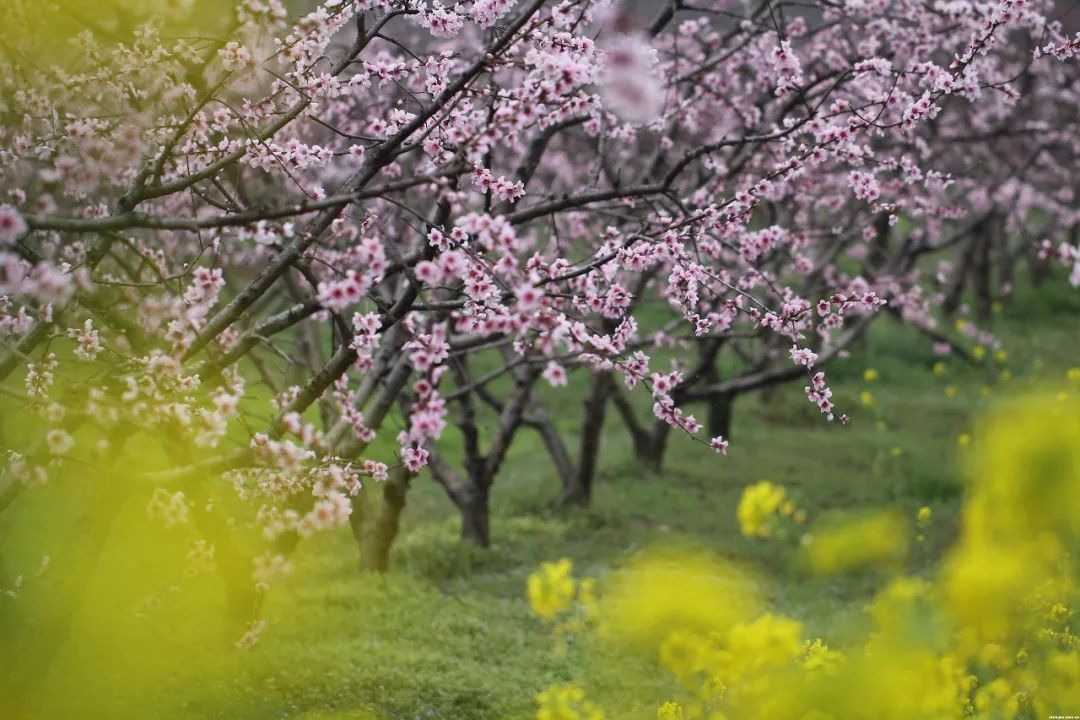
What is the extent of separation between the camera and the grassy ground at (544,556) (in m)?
6.80

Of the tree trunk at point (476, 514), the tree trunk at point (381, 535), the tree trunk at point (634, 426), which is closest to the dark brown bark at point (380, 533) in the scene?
the tree trunk at point (381, 535)

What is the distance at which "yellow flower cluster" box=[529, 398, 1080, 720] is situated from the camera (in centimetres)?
279

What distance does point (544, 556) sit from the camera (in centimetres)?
1150

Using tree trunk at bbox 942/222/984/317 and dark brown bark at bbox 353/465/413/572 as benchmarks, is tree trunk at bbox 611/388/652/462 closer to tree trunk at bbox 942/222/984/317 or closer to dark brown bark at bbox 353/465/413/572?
dark brown bark at bbox 353/465/413/572

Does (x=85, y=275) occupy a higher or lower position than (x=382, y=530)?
higher

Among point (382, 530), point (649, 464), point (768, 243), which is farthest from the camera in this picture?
point (649, 464)

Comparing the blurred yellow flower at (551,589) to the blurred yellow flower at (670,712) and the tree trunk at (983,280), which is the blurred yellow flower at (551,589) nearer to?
the blurred yellow flower at (670,712)

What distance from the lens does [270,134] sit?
553cm

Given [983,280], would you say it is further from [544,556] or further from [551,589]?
[551,589]

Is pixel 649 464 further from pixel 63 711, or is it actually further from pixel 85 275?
pixel 85 275

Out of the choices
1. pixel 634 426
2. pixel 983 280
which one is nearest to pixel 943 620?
pixel 634 426

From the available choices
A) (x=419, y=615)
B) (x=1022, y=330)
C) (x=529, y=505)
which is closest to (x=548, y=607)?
(x=419, y=615)

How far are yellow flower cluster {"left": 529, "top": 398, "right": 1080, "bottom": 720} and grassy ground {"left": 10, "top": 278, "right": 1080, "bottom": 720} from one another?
1222 mm

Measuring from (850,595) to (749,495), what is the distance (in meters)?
4.77
